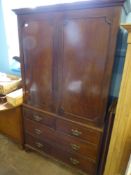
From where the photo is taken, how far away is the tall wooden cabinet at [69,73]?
3.57 ft

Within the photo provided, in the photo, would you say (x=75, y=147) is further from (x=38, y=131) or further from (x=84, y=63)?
(x=84, y=63)

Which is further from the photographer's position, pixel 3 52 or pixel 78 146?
pixel 3 52

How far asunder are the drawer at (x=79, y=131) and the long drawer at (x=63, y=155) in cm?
26

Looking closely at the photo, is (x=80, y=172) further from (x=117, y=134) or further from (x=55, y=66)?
(x=55, y=66)

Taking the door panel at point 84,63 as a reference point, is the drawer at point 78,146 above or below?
below

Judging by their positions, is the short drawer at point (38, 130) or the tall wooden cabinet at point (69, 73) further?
the short drawer at point (38, 130)

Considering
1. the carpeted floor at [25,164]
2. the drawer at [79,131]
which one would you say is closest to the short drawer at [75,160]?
the carpeted floor at [25,164]

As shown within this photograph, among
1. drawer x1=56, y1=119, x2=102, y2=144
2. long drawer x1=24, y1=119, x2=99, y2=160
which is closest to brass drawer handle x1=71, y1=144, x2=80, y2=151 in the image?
long drawer x1=24, y1=119, x2=99, y2=160

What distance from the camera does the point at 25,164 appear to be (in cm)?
179

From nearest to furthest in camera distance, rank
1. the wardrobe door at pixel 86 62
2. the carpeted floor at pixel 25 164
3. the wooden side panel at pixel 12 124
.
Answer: the wardrobe door at pixel 86 62, the carpeted floor at pixel 25 164, the wooden side panel at pixel 12 124

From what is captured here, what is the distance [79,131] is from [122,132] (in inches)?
16.9

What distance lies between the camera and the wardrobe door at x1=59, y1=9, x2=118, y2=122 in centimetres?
108

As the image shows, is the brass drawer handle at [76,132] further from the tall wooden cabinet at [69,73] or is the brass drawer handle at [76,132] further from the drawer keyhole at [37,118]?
the drawer keyhole at [37,118]

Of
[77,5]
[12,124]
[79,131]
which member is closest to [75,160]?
[79,131]
